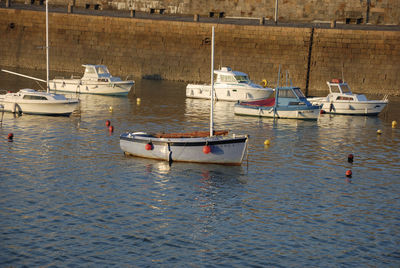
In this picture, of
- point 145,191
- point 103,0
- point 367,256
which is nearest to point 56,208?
point 145,191

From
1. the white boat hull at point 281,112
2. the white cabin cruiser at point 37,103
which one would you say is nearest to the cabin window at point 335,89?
the white boat hull at point 281,112

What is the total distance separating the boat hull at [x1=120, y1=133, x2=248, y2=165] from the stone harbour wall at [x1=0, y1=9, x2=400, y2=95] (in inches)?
954

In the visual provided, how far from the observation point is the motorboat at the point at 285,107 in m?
38.8

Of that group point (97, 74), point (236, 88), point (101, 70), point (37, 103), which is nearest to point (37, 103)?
point (37, 103)

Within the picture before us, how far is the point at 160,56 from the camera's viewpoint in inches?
2156

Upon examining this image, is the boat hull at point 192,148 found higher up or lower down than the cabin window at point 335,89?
lower down

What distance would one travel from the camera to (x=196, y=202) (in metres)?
22.5

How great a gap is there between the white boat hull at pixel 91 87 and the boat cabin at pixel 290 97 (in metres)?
11.6

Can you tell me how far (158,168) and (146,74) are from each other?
29.8 m

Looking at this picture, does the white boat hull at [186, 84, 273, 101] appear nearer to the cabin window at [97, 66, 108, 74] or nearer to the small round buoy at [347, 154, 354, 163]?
the cabin window at [97, 66, 108, 74]

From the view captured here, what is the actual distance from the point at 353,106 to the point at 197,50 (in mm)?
15936

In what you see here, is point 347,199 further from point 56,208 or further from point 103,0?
point 103,0

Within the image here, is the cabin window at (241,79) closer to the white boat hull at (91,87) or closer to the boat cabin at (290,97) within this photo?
the boat cabin at (290,97)

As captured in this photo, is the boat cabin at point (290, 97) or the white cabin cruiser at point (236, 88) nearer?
the boat cabin at point (290, 97)
